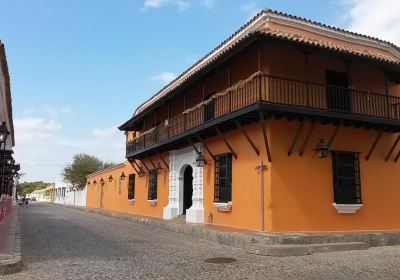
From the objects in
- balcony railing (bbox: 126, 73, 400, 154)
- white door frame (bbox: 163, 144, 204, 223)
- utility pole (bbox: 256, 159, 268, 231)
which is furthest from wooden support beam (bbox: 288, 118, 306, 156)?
white door frame (bbox: 163, 144, 204, 223)

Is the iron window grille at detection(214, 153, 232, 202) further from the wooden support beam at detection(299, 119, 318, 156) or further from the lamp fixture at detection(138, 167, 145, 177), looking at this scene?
the lamp fixture at detection(138, 167, 145, 177)

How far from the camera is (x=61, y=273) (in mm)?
7676

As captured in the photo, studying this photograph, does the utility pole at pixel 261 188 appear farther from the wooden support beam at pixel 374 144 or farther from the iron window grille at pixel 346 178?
the wooden support beam at pixel 374 144

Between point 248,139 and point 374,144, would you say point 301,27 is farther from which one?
point 248,139

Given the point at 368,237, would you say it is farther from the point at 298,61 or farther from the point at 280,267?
the point at 298,61

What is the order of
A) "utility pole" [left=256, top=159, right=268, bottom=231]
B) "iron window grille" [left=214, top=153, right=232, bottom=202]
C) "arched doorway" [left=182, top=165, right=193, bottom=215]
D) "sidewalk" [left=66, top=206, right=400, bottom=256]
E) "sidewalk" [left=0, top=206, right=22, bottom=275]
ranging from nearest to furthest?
"sidewalk" [left=0, top=206, right=22, bottom=275]
"sidewalk" [left=66, top=206, right=400, bottom=256]
"utility pole" [left=256, top=159, right=268, bottom=231]
"iron window grille" [left=214, top=153, right=232, bottom=202]
"arched doorway" [left=182, top=165, right=193, bottom=215]

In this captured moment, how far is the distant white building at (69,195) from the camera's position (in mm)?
45144

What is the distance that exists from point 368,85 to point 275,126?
14.1 feet

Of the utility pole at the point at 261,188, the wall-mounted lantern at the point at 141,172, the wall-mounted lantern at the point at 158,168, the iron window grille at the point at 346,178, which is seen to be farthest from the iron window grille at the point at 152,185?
the iron window grille at the point at 346,178

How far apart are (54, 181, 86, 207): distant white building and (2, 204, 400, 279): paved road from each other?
33536mm

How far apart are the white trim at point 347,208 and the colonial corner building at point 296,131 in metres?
0.04

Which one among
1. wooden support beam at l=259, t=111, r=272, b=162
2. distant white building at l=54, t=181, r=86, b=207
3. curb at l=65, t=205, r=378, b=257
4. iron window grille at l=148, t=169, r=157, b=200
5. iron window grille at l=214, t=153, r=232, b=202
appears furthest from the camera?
distant white building at l=54, t=181, r=86, b=207

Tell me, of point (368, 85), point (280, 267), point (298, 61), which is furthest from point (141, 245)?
point (368, 85)

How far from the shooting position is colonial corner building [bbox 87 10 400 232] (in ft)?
39.6
